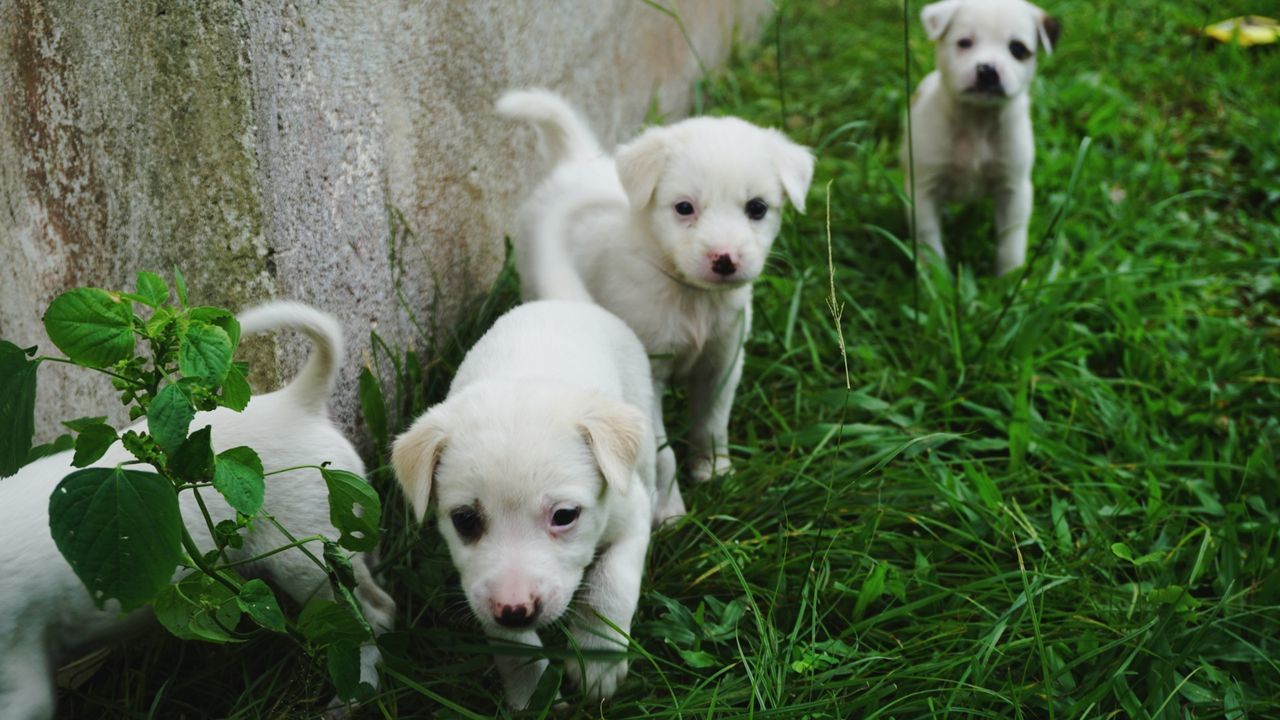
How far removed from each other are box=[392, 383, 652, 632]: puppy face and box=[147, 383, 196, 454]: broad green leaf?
1.91ft

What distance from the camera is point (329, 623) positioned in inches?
83.2

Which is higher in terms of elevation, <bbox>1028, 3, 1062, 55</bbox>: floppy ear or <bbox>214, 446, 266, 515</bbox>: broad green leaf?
<bbox>214, 446, 266, 515</bbox>: broad green leaf

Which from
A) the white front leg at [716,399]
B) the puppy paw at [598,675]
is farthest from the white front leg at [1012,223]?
the puppy paw at [598,675]

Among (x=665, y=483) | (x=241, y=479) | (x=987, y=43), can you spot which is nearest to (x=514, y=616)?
(x=241, y=479)

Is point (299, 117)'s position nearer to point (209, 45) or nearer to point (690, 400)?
point (209, 45)

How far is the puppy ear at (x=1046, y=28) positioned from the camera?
441cm

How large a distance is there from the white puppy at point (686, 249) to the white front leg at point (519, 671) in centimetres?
76

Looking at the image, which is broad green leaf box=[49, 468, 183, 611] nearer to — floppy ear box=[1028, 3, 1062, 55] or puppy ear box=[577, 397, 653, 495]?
puppy ear box=[577, 397, 653, 495]

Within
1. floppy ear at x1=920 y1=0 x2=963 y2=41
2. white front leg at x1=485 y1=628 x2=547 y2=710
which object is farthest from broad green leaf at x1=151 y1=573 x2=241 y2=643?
floppy ear at x1=920 y1=0 x2=963 y2=41

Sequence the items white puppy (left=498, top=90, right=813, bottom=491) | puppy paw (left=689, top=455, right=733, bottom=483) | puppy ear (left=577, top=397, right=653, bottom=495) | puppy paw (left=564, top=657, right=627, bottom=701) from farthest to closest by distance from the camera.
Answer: puppy paw (left=689, top=455, right=733, bottom=483), white puppy (left=498, top=90, right=813, bottom=491), puppy paw (left=564, top=657, right=627, bottom=701), puppy ear (left=577, top=397, right=653, bottom=495)

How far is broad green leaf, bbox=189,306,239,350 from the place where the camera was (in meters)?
1.84

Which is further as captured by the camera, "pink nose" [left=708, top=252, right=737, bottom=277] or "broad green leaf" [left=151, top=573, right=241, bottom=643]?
"pink nose" [left=708, top=252, right=737, bottom=277]

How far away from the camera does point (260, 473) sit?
6.17ft

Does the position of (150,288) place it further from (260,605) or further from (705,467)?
(705,467)
